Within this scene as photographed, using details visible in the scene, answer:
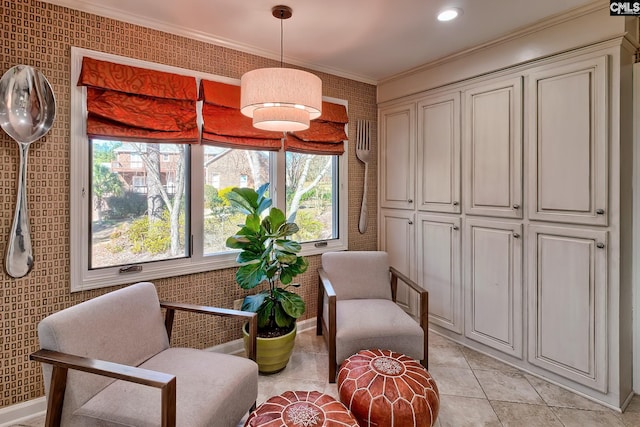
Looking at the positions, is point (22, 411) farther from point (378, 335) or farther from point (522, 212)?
point (522, 212)

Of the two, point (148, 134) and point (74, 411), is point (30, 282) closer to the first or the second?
point (74, 411)

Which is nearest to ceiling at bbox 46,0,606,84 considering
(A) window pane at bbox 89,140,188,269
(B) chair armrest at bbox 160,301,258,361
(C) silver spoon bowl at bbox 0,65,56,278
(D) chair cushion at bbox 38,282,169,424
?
(C) silver spoon bowl at bbox 0,65,56,278

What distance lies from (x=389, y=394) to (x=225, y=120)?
7.21ft

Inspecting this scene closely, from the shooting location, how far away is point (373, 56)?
119 inches

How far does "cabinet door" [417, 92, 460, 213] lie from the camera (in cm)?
297

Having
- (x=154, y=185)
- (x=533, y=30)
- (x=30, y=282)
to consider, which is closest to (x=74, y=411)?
(x=30, y=282)

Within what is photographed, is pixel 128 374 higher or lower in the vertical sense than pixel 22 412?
higher

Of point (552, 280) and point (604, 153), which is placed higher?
point (604, 153)

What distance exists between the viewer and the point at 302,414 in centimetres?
146

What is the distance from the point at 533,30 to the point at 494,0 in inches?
20.7

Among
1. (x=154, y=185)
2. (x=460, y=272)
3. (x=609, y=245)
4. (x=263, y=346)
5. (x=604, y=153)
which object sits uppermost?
(x=604, y=153)

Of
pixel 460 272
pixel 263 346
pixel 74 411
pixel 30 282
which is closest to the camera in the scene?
pixel 74 411

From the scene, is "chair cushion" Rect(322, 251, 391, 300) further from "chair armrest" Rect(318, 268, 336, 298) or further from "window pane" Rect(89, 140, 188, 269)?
"window pane" Rect(89, 140, 188, 269)

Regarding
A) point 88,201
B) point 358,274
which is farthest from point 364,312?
point 88,201
